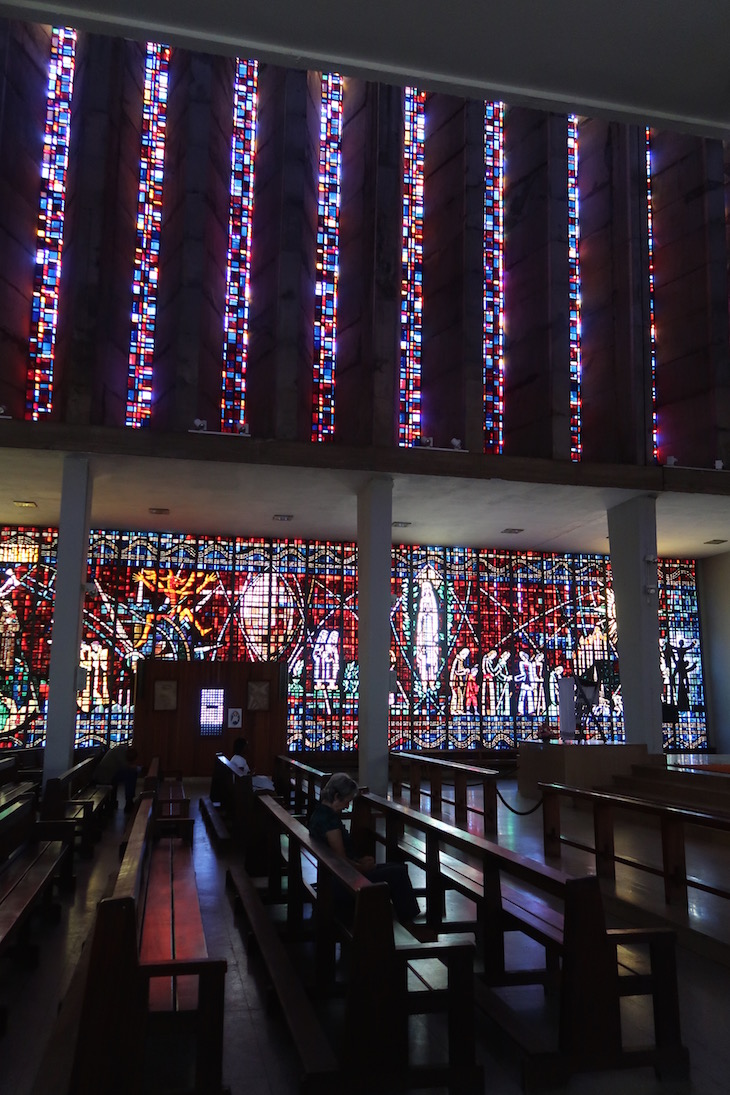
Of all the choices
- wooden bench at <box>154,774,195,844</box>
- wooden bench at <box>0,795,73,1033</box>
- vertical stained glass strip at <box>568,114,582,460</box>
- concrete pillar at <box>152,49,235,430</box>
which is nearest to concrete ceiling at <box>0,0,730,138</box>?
wooden bench at <box>0,795,73,1033</box>

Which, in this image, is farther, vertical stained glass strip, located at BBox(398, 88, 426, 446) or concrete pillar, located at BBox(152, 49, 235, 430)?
vertical stained glass strip, located at BBox(398, 88, 426, 446)

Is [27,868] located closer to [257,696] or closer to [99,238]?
[99,238]

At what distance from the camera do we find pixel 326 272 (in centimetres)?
1475

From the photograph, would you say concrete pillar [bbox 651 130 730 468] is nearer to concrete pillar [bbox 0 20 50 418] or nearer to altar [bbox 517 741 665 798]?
altar [bbox 517 741 665 798]

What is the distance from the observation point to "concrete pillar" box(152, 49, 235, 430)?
12.3 meters

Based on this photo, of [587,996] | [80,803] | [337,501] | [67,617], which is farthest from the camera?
[337,501]

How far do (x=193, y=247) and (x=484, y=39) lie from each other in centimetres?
1105

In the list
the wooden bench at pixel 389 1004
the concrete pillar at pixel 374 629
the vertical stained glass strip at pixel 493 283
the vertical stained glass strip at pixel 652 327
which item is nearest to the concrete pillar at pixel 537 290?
the vertical stained glass strip at pixel 493 283

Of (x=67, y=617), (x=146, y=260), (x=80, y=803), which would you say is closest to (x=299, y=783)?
(x=80, y=803)

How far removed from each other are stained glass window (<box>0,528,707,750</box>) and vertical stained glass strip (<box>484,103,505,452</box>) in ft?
11.4

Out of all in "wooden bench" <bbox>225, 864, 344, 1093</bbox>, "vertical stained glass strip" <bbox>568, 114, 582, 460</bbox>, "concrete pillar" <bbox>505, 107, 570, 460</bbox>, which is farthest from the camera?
"vertical stained glass strip" <bbox>568, 114, 582, 460</bbox>

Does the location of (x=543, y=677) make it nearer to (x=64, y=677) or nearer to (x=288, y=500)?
(x=288, y=500)

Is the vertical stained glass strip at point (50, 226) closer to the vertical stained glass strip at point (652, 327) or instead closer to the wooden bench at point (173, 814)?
the wooden bench at point (173, 814)

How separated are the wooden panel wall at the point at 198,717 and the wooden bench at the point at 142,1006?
11.4 metres
